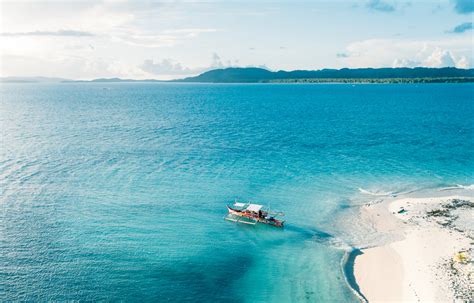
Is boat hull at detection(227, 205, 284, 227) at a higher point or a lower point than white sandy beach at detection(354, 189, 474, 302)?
higher

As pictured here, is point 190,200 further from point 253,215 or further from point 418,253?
point 418,253

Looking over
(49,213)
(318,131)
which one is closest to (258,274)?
(49,213)

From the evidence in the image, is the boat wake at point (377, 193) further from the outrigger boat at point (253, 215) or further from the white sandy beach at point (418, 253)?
the outrigger boat at point (253, 215)

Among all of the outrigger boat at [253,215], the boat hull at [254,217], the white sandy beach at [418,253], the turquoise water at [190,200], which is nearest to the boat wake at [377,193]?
the turquoise water at [190,200]

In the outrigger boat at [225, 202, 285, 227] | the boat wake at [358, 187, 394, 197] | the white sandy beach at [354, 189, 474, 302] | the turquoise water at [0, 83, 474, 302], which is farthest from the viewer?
the boat wake at [358, 187, 394, 197]

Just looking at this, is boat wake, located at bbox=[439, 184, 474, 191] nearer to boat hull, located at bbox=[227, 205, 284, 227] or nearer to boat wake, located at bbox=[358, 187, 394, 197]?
boat wake, located at bbox=[358, 187, 394, 197]

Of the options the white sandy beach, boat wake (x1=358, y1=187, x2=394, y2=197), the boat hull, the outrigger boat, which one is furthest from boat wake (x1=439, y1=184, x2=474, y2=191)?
the boat hull

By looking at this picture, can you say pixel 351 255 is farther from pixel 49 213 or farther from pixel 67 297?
pixel 49 213
